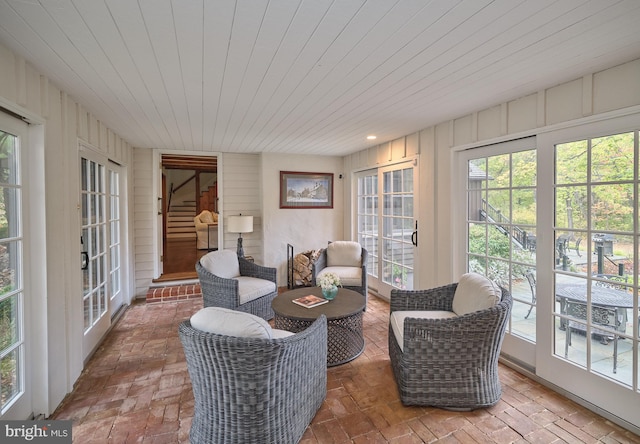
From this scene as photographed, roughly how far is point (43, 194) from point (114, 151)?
1929 mm

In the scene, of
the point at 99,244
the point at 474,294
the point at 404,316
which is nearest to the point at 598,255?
the point at 474,294

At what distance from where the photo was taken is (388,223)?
15.4 feet

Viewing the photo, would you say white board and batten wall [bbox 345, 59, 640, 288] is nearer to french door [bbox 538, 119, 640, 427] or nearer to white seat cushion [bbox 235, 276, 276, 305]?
french door [bbox 538, 119, 640, 427]

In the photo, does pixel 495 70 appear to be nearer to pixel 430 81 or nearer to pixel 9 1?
pixel 430 81

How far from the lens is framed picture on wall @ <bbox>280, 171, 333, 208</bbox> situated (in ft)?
17.9

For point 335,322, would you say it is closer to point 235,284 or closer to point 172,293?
point 235,284

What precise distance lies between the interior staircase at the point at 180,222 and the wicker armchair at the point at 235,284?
20.0 ft

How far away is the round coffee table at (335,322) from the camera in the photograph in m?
2.70

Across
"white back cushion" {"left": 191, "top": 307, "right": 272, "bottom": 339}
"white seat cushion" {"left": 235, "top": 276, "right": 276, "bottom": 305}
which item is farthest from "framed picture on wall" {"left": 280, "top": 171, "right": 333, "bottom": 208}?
"white back cushion" {"left": 191, "top": 307, "right": 272, "bottom": 339}

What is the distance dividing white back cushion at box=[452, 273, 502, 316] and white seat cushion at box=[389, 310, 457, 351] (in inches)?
4.3

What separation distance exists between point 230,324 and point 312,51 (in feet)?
5.37

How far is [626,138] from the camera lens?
2041 millimetres

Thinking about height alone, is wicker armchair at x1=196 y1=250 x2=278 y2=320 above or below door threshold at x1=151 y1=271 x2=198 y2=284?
above

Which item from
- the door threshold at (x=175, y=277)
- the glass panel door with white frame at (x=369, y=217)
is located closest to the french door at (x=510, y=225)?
the glass panel door with white frame at (x=369, y=217)
